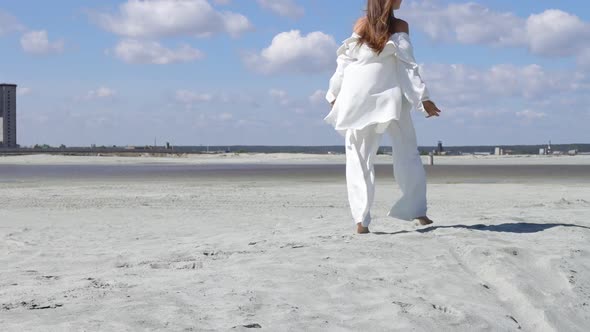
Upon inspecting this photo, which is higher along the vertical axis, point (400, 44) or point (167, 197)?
point (400, 44)

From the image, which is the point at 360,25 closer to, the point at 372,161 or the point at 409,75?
the point at 409,75

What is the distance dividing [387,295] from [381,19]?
2750 millimetres

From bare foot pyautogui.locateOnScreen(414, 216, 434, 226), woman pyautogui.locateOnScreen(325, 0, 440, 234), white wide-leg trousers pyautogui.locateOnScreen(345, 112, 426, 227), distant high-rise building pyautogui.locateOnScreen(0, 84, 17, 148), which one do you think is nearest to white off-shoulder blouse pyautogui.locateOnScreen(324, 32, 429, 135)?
woman pyautogui.locateOnScreen(325, 0, 440, 234)

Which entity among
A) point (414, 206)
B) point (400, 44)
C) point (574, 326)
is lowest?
point (574, 326)

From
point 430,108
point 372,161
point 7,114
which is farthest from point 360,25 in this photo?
point 7,114

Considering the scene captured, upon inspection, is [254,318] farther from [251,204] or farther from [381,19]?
[251,204]

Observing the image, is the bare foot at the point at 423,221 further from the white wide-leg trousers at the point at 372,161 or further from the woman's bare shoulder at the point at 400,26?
the woman's bare shoulder at the point at 400,26

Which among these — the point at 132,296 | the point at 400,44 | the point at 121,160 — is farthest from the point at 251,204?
the point at 121,160

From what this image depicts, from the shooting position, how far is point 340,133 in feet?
20.2

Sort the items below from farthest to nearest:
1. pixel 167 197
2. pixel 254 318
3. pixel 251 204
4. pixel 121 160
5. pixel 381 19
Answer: pixel 121 160 → pixel 167 197 → pixel 251 204 → pixel 381 19 → pixel 254 318

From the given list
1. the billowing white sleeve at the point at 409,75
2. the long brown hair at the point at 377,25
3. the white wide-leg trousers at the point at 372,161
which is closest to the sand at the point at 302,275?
the white wide-leg trousers at the point at 372,161

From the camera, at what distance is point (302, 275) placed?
4277 mm

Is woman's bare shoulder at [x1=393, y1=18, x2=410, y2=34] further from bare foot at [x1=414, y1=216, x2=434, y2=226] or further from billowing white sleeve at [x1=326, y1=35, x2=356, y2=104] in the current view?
bare foot at [x1=414, y1=216, x2=434, y2=226]

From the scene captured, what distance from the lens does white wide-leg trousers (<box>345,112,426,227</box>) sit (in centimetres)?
591
